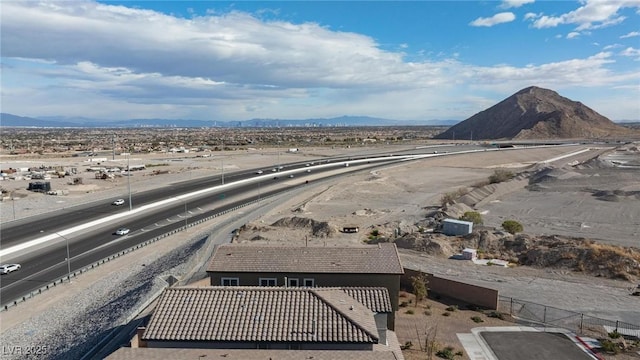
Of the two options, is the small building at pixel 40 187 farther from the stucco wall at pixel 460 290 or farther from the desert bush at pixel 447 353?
the desert bush at pixel 447 353

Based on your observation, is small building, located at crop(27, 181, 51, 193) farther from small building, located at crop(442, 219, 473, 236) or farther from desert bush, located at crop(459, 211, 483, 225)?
desert bush, located at crop(459, 211, 483, 225)

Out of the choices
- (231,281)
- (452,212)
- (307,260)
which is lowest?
(452,212)

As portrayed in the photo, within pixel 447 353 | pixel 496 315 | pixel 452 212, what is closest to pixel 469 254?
pixel 496 315

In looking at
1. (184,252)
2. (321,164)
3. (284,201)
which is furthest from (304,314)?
(321,164)

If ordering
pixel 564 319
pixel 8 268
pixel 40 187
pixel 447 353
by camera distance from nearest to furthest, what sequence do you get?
pixel 447 353 < pixel 564 319 < pixel 8 268 < pixel 40 187

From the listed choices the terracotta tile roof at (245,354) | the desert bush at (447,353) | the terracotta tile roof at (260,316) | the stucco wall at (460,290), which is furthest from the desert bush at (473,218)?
the terracotta tile roof at (245,354)

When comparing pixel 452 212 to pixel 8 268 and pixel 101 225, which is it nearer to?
pixel 101 225
